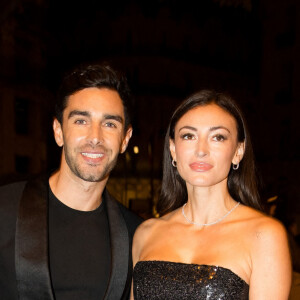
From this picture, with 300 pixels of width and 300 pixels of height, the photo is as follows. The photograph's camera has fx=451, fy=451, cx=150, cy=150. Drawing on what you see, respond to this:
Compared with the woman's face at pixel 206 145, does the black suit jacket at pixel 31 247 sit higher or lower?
lower

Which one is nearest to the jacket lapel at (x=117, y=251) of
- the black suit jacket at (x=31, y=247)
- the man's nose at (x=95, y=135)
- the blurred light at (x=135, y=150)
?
the black suit jacket at (x=31, y=247)

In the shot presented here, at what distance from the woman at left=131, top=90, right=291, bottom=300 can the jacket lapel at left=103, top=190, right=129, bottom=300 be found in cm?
9

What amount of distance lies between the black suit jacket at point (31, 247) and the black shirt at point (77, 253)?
7 cm

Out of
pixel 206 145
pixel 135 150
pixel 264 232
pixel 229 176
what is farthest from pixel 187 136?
Result: pixel 135 150

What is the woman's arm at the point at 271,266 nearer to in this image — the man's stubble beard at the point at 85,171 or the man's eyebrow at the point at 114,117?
the man's stubble beard at the point at 85,171

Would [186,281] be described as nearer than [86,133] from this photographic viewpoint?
Yes

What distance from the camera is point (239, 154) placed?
2.81 metres

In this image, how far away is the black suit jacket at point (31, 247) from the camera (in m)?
2.51

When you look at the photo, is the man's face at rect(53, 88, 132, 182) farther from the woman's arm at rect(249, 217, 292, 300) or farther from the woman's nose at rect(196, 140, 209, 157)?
the woman's arm at rect(249, 217, 292, 300)

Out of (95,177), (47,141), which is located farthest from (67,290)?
(47,141)

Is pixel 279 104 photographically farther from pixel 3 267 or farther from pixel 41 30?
pixel 3 267

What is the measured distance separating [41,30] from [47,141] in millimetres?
4634

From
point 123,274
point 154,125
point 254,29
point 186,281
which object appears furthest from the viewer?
point 254,29

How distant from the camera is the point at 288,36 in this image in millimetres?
16766
